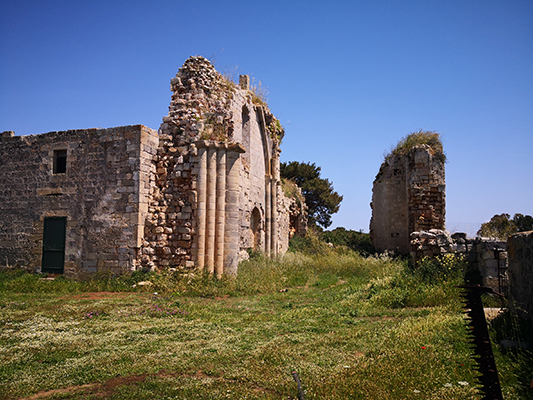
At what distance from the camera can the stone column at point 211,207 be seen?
37.3ft

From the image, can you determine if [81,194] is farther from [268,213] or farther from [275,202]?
[275,202]

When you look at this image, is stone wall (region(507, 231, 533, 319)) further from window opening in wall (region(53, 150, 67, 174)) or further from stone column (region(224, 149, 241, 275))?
window opening in wall (region(53, 150, 67, 174))

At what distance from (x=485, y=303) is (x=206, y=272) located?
711 cm

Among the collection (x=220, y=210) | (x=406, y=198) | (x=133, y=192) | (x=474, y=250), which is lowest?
(x=474, y=250)

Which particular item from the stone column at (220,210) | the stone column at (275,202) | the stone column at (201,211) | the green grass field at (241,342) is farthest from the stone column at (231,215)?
the stone column at (275,202)

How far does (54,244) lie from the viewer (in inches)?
494

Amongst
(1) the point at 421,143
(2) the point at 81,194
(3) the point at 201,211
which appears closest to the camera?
(3) the point at 201,211

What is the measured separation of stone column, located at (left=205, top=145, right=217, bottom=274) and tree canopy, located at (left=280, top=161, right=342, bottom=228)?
2545 cm

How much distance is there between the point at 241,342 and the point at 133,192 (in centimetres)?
725

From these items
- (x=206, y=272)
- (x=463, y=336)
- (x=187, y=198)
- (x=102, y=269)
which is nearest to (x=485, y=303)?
(x=463, y=336)

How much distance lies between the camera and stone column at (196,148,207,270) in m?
11.3

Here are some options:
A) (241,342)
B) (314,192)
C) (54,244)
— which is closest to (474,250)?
(241,342)

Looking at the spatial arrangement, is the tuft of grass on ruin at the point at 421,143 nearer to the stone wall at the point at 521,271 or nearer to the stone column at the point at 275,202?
the stone column at the point at 275,202

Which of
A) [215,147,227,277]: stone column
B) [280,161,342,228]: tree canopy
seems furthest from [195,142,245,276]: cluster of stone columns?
[280,161,342,228]: tree canopy
